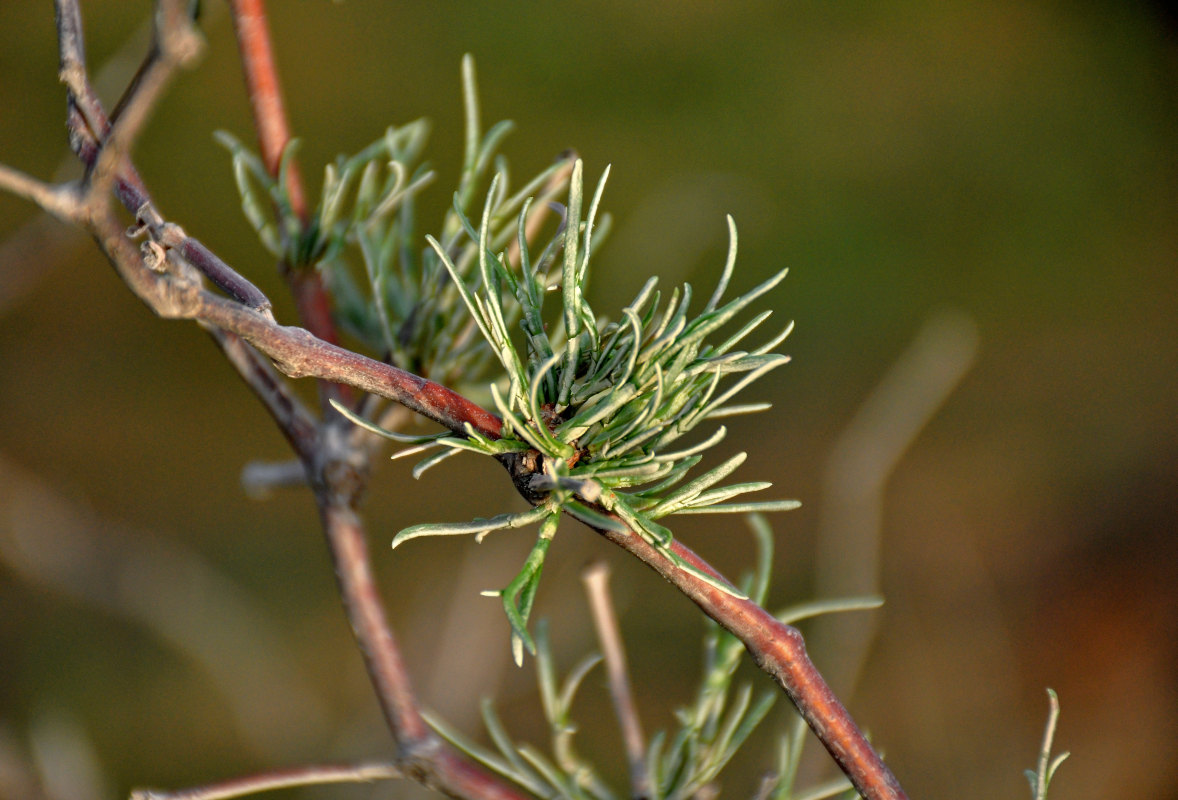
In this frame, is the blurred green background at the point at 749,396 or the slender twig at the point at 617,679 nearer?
the slender twig at the point at 617,679

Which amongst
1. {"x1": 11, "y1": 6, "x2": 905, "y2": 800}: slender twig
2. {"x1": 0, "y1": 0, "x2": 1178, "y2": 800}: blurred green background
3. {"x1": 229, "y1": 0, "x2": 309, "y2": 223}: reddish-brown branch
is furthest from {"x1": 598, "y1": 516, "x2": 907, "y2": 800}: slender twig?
{"x1": 0, "y1": 0, "x2": 1178, "y2": 800}: blurred green background

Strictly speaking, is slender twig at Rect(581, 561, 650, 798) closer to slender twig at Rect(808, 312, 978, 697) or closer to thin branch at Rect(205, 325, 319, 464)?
thin branch at Rect(205, 325, 319, 464)

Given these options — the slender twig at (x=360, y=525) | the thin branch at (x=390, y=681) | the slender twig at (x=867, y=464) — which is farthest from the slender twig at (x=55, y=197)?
the slender twig at (x=867, y=464)

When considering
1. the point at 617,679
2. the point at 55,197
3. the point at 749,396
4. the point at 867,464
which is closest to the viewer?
the point at 55,197

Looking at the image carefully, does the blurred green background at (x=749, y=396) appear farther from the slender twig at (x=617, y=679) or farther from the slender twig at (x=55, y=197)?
the slender twig at (x=55, y=197)

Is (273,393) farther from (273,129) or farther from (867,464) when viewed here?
(867,464)

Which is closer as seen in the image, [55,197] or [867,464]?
[55,197]

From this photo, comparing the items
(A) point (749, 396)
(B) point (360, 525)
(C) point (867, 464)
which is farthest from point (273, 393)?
(A) point (749, 396)
